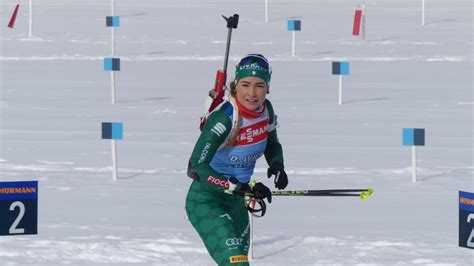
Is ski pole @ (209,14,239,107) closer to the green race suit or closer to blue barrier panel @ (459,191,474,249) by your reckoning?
the green race suit

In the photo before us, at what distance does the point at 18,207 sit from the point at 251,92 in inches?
75.0

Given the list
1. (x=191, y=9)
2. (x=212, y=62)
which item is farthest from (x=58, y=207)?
(x=191, y=9)

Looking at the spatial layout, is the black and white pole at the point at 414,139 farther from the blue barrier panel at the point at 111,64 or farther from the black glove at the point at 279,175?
the blue barrier panel at the point at 111,64

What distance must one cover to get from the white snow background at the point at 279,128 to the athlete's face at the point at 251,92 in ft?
7.57

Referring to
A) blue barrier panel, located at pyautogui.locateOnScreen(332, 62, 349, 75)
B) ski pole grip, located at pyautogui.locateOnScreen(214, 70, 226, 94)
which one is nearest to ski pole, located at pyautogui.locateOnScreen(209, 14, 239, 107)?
ski pole grip, located at pyautogui.locateOnScreen(214, 70, 226, 94)

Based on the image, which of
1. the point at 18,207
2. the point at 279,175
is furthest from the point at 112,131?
the point at 279,175

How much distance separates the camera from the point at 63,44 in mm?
23469

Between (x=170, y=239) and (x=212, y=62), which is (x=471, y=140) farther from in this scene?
(x=212, y=62)

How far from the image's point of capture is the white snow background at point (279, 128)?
8.32 metres

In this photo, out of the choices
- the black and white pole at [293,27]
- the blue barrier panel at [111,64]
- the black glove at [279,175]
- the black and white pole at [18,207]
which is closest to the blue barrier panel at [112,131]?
the black and white pole at [18,207]

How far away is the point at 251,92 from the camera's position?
5648mm

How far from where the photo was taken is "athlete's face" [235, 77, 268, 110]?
18.6ft

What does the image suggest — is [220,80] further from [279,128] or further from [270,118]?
[279,128]

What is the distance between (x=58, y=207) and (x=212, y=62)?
1119 centimetres
